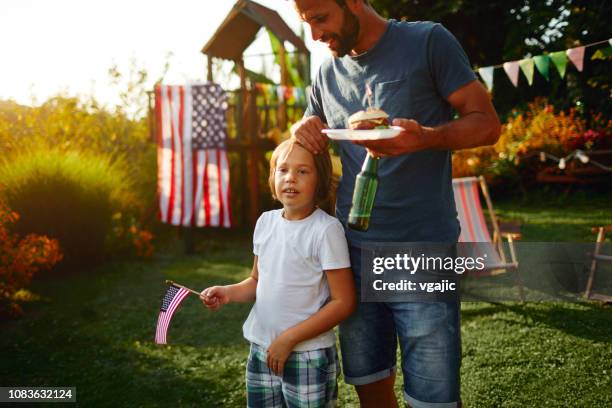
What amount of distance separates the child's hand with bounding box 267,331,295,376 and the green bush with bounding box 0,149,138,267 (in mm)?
5988

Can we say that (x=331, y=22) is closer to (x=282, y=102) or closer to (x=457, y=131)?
(x=457, y=131)

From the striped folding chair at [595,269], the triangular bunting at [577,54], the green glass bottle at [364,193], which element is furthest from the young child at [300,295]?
the triangular bunting at [577,54]

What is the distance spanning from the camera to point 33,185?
7094mm

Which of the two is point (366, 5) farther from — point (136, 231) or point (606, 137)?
point (606, 137)

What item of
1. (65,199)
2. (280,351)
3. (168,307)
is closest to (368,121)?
(280,351)

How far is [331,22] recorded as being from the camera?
5.93 feet

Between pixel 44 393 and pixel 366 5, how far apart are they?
3.22 metres

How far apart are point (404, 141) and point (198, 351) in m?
3.28

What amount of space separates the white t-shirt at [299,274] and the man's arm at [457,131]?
0.47 m

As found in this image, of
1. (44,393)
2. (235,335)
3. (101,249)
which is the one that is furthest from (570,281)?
(101,249)

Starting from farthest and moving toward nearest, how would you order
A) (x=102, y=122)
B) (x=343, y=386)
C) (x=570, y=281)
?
(x=102, y=122) < (x=570, y=281) < (x=343, y=386)

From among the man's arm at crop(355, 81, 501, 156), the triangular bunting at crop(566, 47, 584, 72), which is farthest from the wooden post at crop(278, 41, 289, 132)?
the man's arm at crop(355, 81, 501, 156)

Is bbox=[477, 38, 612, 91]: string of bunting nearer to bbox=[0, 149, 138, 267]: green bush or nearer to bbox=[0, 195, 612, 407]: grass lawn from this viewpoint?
bbox=[0, 195, 612, 407]: grass lawn

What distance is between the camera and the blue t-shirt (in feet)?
5.82
